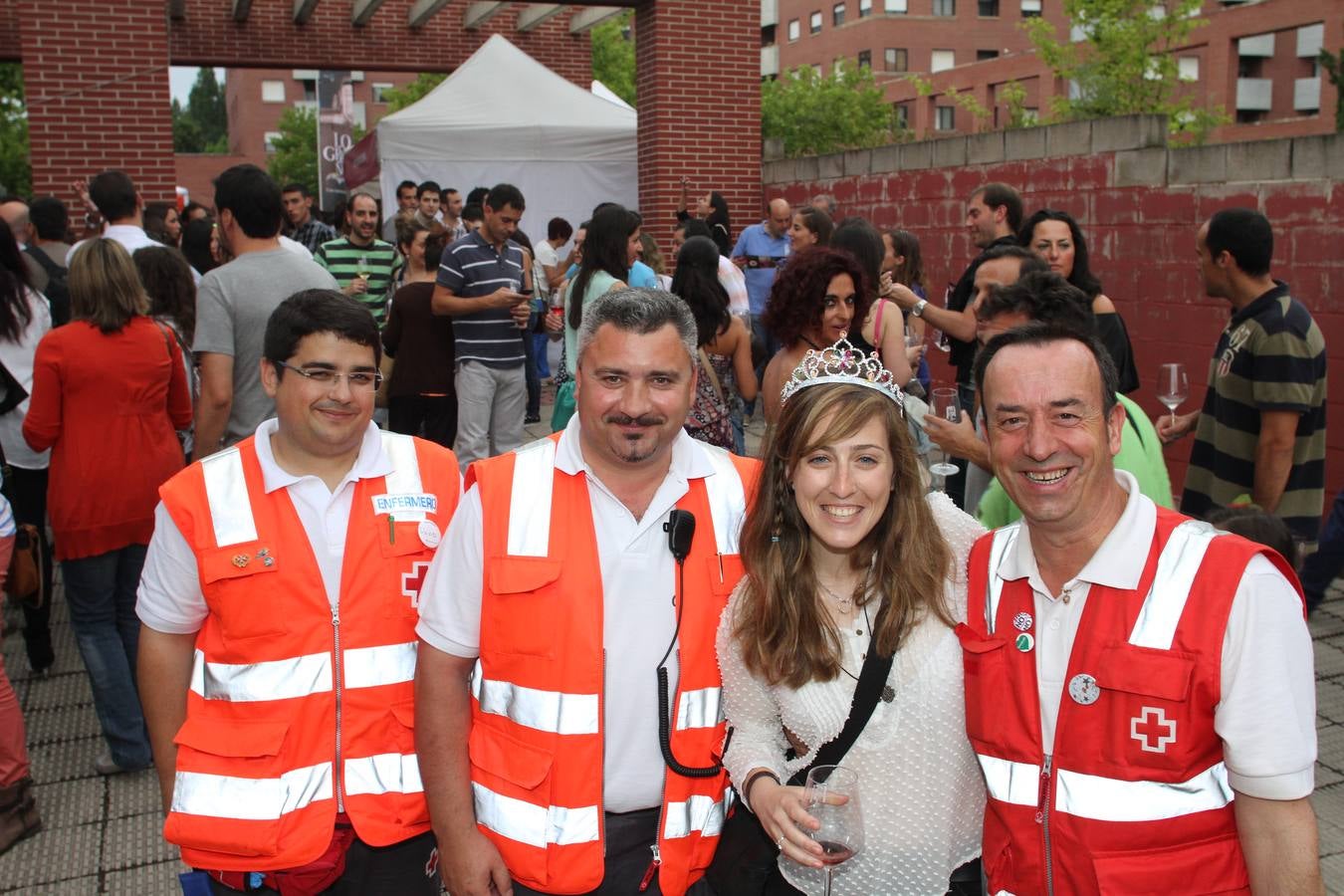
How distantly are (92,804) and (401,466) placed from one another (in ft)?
8.71

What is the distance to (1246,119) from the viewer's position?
1764 inches

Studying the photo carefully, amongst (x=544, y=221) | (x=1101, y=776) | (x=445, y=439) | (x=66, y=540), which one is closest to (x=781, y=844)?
(x=1101, y=776)

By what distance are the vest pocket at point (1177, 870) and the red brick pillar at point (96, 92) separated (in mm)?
11081

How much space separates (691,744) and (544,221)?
38.8 ft

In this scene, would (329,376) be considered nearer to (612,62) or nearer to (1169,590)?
(1169,590)

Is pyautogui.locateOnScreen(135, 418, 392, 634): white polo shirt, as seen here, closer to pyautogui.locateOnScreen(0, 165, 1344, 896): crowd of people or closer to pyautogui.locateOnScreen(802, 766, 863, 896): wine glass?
pyautogui.locateOnScreen(0, 165, 1344, 896): crowd of people

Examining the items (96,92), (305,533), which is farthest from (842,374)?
(96,92)

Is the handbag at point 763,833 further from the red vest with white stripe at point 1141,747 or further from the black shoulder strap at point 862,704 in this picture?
the red vest with white stripe at point 1141,747

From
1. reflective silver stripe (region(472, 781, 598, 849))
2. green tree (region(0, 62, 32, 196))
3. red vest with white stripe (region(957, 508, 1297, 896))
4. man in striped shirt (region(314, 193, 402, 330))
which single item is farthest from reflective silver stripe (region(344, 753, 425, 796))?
green tree (region(0, 62, 32, 196))

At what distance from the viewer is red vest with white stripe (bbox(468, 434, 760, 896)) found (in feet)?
7.75

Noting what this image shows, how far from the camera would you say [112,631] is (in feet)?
14.8

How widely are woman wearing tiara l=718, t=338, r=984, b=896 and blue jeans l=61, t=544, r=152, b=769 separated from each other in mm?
3009

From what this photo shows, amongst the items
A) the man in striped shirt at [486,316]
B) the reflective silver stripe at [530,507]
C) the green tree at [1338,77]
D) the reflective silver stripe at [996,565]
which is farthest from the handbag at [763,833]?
the green tree at [1338,77]

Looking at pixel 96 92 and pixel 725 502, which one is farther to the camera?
pixel 96 92
